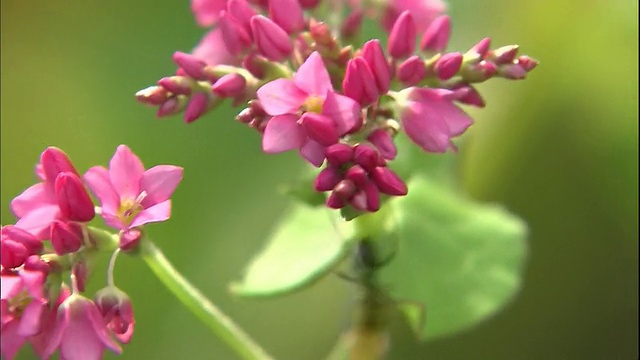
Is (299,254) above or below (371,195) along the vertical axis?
below

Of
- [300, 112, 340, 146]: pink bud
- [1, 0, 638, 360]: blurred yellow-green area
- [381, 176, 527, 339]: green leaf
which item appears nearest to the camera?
[300, 112, 340, 146]: pink bud

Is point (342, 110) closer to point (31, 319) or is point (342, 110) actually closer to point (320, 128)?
point (320, 128)

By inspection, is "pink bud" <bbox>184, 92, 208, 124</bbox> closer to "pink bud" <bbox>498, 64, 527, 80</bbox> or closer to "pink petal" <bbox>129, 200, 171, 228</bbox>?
"pink petal" <bbox>129, 200, 171, 228</bbox>

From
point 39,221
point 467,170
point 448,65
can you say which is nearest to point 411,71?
point 448,65

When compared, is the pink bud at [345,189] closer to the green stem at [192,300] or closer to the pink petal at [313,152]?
the pink petal at [313,152]

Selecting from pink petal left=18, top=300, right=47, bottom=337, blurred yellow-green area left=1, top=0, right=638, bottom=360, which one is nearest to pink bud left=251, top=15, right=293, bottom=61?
pink petal left=18, top=300, right=47, bottom=337

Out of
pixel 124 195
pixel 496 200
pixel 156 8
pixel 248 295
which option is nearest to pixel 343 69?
pixel 124 195

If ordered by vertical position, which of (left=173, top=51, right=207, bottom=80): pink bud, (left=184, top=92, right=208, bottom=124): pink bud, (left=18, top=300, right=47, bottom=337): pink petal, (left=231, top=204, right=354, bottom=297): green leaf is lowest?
(left=231, top=204, right=354, bottom=297): green leaf
